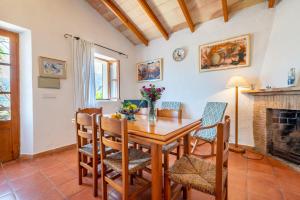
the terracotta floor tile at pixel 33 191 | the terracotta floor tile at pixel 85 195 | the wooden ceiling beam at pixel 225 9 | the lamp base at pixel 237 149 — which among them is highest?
the wooden ceiling beam at pixel 225 9

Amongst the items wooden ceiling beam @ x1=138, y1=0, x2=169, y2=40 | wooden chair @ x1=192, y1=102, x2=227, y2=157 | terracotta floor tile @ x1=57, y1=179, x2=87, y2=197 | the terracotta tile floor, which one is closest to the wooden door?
the terracotta tile floor

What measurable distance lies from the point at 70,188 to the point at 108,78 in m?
3.02

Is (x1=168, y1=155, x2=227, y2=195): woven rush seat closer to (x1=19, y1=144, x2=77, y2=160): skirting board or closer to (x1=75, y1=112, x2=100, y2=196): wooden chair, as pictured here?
(x1=75, y1=112, x2=100, y2=196): wooden chair

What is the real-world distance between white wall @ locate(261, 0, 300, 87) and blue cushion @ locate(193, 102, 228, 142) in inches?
33.8

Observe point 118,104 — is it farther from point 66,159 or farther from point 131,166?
point 131,166

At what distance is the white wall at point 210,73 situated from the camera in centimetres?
276

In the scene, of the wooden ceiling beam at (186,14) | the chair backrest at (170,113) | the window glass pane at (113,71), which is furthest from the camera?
the window glass pane at (113,71)

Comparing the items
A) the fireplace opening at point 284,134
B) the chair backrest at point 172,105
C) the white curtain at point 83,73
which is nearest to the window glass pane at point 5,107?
the white curtain at point 83,73

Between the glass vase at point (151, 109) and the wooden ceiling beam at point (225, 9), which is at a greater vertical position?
the wooden ceiling beam at point (225, 9)

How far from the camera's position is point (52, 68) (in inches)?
106

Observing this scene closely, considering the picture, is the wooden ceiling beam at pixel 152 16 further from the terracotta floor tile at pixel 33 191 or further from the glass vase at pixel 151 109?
the terracotta floor tile at pixel 33 191

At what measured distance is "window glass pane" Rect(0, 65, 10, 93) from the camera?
7.66 feet

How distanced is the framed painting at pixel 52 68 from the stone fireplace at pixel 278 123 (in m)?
3.53

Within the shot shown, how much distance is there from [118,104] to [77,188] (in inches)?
104
